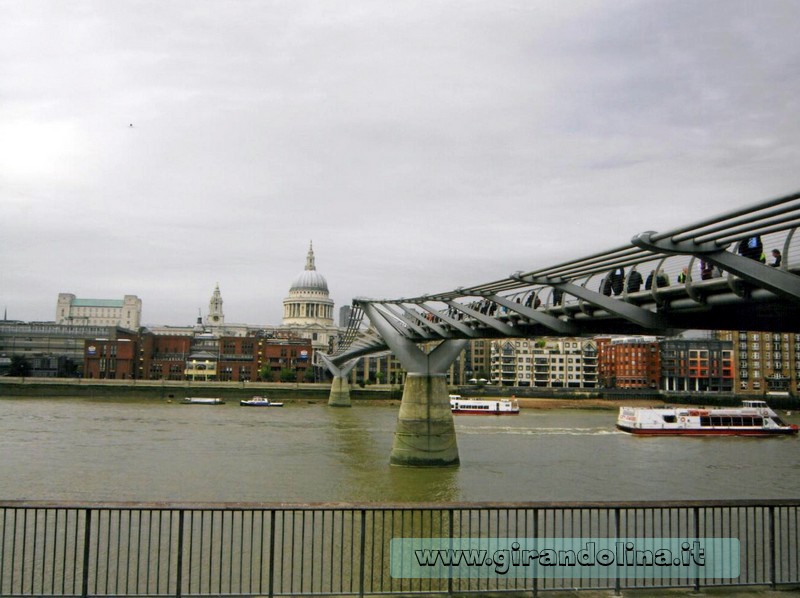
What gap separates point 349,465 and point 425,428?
3368mm

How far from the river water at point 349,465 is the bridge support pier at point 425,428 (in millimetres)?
826

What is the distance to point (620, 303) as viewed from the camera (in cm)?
1719

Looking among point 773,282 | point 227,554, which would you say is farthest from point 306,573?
point 773,282

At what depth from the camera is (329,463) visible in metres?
31.2

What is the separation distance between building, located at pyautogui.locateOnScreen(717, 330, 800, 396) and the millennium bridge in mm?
80485

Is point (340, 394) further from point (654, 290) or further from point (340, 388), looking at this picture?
point (654, 290)

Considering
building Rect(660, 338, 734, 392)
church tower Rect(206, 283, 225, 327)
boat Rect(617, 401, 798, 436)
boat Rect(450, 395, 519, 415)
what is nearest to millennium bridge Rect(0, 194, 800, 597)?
boat Rect(617, 401, 798, 436)

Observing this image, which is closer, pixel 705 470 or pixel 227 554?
pixel 227 554

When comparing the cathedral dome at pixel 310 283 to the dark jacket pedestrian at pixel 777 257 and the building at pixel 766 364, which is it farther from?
the dark jacket pedestrian at pixel 777 257

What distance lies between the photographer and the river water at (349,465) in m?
23.9

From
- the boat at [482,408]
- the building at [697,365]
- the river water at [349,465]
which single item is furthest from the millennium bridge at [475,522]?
the building at [697,365]

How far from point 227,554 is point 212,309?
18943 centimetres

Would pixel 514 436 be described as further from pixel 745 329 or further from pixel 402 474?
pixel 745 329

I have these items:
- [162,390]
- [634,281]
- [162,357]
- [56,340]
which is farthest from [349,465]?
[56,340]
